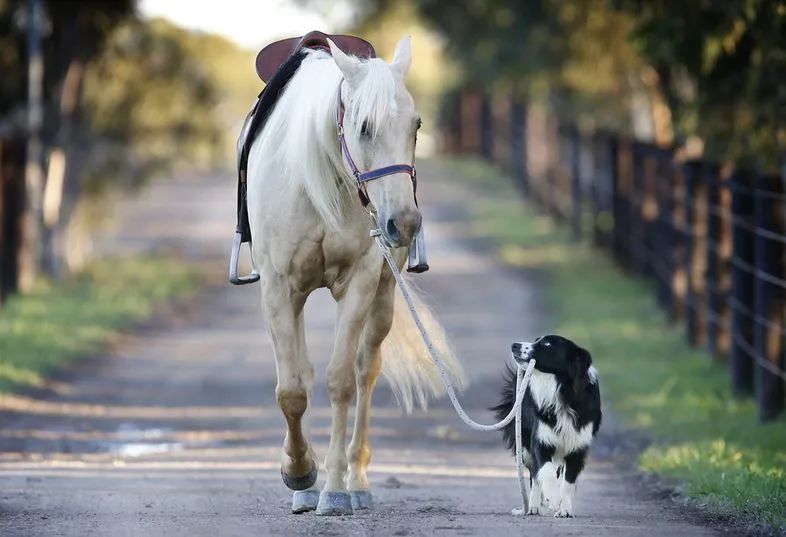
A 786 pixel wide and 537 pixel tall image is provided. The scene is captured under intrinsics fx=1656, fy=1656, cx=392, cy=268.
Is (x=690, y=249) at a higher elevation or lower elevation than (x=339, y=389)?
lower

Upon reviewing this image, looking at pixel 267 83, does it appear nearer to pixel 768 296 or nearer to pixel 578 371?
pixel 578 371

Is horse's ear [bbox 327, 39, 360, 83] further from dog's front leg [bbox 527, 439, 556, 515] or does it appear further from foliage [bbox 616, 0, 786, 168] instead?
foliage [bbox 616, 0, 786, 168]

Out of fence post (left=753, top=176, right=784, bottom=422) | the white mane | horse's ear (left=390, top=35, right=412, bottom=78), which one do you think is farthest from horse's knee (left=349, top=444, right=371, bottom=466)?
fence post (left=753, top=176, right=784, bottom=422)

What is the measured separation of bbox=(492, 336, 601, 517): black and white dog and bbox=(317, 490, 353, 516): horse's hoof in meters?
0.89

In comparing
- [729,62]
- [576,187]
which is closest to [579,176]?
[576,187]

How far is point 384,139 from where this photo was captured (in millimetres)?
7375

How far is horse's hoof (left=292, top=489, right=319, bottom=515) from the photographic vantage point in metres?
7.84

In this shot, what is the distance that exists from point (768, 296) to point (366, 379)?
3972 mm

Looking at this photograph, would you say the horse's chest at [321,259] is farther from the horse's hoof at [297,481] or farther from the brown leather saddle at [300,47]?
the brown leather saddle at [300,47]

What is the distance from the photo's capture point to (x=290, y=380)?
7.98 metres

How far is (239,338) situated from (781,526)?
35.6 feet

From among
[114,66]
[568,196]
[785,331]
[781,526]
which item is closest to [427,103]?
[568,196]

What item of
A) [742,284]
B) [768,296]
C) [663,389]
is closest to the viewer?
[768,296]

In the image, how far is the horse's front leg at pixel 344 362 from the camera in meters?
7.90
